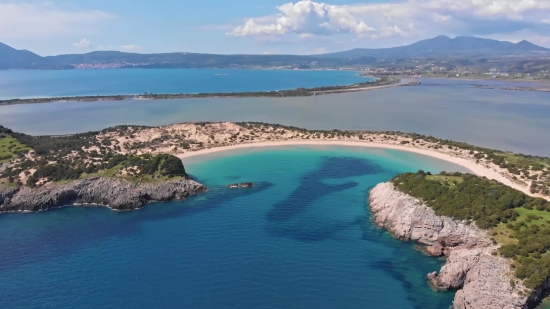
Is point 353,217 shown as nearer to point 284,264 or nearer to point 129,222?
point 284,264

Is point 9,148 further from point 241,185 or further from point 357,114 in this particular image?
point 357,114

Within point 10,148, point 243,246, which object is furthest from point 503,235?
point 10,148

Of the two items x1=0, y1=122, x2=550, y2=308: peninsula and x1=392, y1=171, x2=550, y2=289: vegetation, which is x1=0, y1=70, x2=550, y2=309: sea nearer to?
x1=0, y1=122, x2=550, y2=308: peninsula

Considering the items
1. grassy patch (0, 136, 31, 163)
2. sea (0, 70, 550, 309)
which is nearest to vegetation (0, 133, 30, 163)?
grassy patch (0, 136, 31, 163)

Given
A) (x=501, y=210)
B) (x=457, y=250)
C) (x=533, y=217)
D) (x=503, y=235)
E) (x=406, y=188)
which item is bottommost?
(x=457, y=250)

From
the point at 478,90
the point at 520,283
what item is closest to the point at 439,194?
the point at 520,283

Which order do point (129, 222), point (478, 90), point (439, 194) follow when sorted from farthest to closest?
point (478, 90), point (129, 222), point (439, 194)
